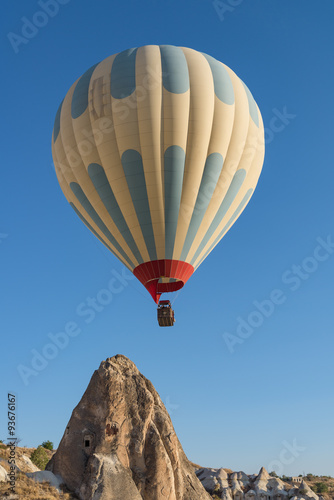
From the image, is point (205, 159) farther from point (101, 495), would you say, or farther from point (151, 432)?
point (101, 495)

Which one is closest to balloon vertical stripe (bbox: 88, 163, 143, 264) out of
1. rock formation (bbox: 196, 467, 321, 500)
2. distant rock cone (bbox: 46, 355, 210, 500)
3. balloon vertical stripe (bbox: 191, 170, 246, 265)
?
balloon vertical stripe (bbox: 191, 170, 246, 265)

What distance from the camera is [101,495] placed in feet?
76.8

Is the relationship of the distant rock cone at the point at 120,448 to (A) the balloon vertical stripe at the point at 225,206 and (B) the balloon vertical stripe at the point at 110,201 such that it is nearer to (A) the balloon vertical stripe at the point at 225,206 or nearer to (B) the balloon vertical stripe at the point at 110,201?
(B) the balloon vertical stripe at the point at 110,201

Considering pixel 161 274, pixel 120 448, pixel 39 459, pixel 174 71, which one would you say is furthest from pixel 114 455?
pixel 174 71

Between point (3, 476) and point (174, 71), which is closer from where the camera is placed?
point (3, 476)

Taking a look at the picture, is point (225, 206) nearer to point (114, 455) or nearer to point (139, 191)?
point (139, 191)

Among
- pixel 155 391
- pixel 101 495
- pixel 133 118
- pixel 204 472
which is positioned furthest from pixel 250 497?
pixel 133 118

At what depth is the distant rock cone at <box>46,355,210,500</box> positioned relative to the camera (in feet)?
79.4

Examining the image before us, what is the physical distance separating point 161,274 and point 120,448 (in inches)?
384

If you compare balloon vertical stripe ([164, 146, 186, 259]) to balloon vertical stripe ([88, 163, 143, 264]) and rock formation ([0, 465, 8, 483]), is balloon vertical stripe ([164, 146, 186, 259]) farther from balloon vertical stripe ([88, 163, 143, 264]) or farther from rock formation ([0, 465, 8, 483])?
rock formation ([0, 465, 8, 483])

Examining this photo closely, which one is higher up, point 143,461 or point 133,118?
point 133,118

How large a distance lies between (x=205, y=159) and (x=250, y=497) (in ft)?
151

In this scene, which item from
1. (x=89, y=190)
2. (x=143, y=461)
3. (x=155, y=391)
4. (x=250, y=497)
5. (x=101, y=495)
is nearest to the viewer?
(x=101, y=495)

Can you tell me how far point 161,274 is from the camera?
30844 millimetres
